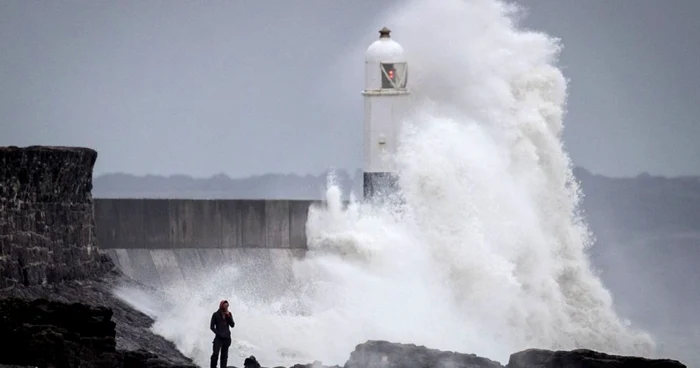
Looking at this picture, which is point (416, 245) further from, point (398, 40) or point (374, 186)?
point (398, 40)

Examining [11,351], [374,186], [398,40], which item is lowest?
[11,351]

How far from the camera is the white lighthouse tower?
110ft

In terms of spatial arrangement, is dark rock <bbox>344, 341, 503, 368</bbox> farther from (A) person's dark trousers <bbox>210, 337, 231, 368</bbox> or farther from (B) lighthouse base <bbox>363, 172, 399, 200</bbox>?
(B) lighthouse base <bbox>363, 172, 399, 200</bbox>

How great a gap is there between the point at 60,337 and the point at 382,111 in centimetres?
1363

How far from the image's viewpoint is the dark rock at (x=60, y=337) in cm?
2059

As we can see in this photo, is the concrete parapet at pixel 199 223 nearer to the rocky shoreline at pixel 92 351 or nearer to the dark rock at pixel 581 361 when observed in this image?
the rocky shoreline at pixel 92 351

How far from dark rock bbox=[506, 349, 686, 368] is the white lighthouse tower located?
10.1 m

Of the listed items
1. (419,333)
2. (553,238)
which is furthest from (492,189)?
(419,333)

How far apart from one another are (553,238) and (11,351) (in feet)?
51.9

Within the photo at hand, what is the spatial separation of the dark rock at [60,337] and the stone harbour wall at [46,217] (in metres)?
1.84

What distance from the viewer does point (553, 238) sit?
35031mm

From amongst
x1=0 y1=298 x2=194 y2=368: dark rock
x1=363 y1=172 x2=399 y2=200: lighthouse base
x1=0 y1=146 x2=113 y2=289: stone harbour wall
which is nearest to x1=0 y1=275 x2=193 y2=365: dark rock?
x1=0 y1=146 x2=113 y2=289: stone harbour wall

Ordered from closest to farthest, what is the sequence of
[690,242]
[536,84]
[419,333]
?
[419,333], [536,84], [690,242]

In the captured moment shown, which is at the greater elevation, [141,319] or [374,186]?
[374,186]
